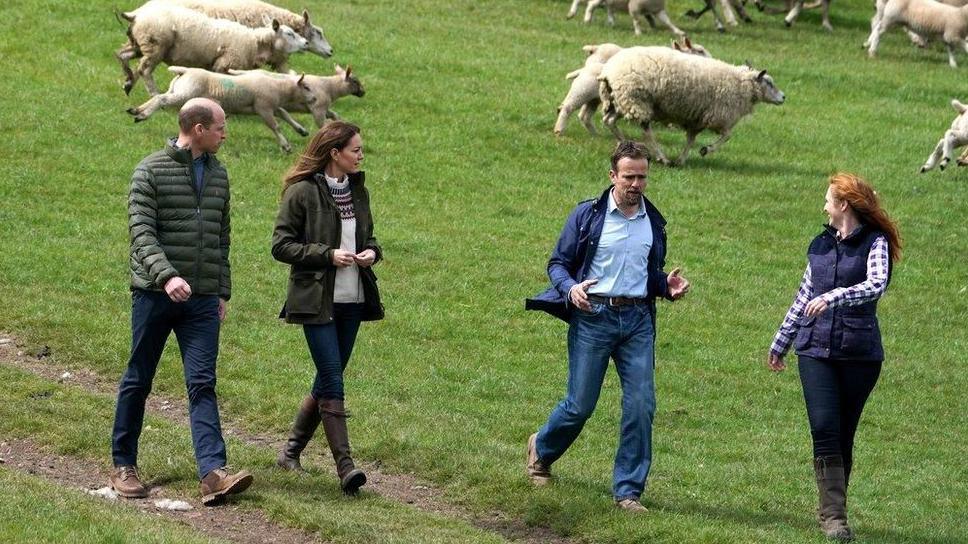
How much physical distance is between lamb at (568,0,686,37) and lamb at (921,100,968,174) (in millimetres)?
9323

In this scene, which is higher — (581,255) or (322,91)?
(581,255)

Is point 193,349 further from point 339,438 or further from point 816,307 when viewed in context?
point 816,307

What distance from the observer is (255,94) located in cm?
1973

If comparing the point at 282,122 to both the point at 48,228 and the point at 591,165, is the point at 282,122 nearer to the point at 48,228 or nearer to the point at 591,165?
the point at 591,165

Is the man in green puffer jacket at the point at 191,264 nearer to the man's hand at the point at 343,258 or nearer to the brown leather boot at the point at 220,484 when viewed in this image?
the brown leather boot at the point at 220,484

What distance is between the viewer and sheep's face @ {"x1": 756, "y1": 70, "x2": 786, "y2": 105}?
21.8m

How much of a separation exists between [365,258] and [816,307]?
259 cm

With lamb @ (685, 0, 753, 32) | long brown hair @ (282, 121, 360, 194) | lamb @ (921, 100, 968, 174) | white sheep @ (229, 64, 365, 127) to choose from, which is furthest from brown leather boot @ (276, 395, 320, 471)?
lamb @ (685, 0, 753, 32)

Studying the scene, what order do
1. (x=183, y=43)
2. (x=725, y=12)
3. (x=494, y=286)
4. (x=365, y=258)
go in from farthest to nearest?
(x=725, y=12)
(x=183, y=43)
(x=494, y=286)
(x=365, y=258)

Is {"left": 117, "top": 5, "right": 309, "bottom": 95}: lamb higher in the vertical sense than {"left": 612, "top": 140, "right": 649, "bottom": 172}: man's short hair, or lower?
lower

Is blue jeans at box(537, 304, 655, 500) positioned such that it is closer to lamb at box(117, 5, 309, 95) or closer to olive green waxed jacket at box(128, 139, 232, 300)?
olive green waxed jacket at box(128, 139, 232, 300)

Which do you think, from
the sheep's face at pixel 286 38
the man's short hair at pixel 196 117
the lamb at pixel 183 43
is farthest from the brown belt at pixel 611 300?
the sheep's face at pixel 286 38

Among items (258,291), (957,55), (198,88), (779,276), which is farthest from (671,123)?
(957,55)

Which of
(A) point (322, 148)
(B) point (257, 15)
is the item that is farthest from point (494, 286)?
(B) point (257, 15)
